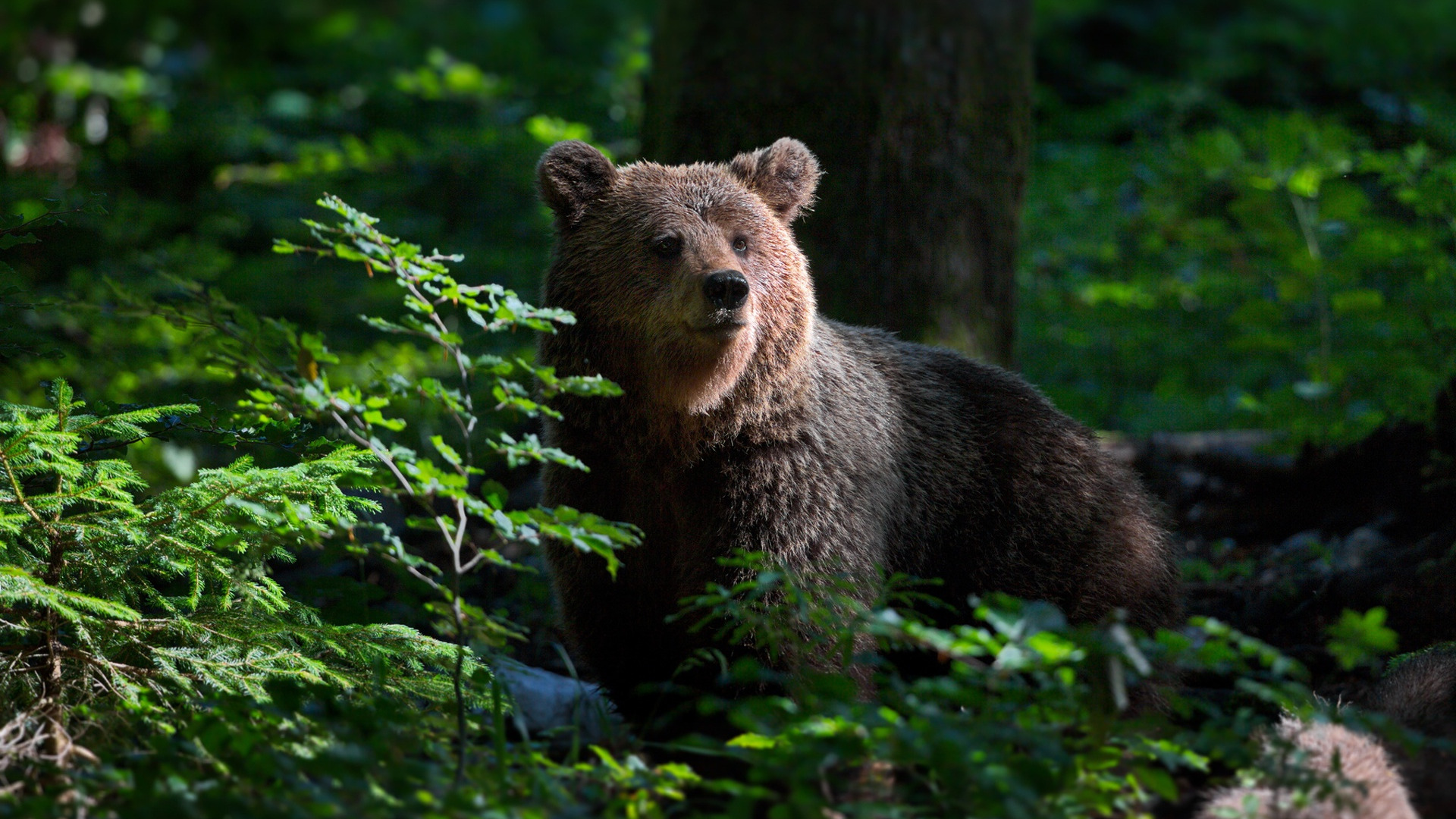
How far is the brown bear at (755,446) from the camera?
13.6ft

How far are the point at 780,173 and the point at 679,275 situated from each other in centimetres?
82

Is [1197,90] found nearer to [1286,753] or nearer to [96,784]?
[1286,753]

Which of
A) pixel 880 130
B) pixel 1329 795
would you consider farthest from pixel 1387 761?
pixel 880 130

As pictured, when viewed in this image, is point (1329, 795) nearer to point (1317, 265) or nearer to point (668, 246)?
point (668, 246)

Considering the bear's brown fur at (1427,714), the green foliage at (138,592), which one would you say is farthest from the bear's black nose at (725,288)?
the bear's brown fur at (1427,714)

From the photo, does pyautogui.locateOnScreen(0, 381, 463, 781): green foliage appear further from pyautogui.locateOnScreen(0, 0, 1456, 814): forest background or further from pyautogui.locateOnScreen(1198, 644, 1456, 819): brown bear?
pyautogui.locateOnScreen(1198, 644, 1456, 819): brown bear

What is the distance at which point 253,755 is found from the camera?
265cm

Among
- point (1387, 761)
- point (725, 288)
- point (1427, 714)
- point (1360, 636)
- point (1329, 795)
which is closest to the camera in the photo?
point (1360, 636)

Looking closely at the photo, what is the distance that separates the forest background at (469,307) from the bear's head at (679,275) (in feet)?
1.76

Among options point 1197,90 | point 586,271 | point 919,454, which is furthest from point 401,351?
point 1197,90

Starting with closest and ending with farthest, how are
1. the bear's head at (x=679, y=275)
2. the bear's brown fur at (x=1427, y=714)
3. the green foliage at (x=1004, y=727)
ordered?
the green foliage at (x=1004, y=727) < the bear's brown fur at (x=1427, y=714) < the bear's head at (x=679, y=275)

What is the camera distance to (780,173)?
469cm

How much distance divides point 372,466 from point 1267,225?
483cm

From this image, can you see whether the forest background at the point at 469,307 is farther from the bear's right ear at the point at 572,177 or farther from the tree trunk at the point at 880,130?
the bear's right ear at the point at 572,177
